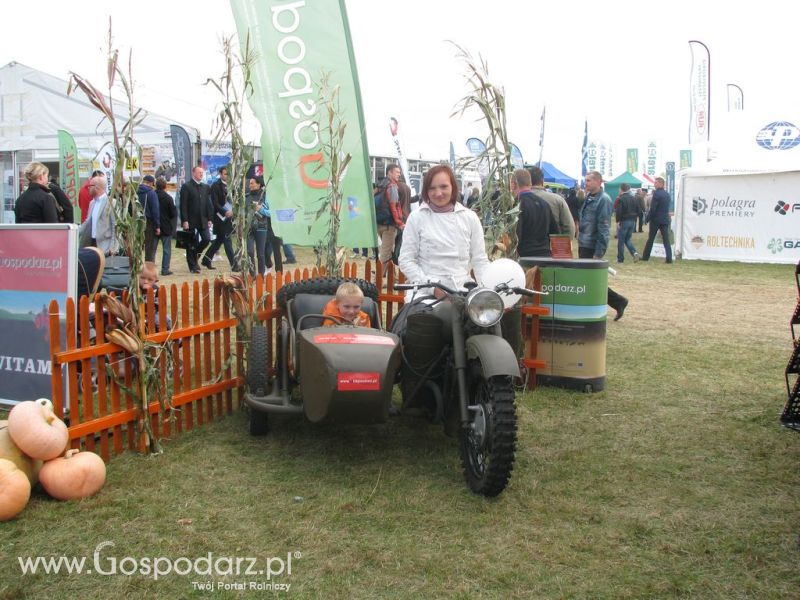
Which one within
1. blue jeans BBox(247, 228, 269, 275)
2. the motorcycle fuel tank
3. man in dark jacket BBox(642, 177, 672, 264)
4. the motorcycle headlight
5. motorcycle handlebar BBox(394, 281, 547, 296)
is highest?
man in dark jacket BBox(642, 177, 672, 264)

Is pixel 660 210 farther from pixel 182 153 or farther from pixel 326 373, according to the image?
pixel 326 373

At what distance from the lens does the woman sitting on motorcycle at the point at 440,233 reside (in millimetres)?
4914

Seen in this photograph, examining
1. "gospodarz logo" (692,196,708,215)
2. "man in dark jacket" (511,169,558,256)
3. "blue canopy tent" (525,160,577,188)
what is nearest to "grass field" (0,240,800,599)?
"man in dark jacket" (511,169,558,256)

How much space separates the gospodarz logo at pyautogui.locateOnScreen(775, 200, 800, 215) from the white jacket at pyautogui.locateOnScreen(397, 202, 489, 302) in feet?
52.2

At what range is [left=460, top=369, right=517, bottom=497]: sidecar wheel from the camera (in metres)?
3.74

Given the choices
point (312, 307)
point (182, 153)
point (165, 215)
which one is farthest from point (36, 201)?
point (182, 153)

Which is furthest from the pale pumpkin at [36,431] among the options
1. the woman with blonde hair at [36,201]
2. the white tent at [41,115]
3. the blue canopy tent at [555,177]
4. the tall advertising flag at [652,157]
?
the tall advertising flag at [652,157]

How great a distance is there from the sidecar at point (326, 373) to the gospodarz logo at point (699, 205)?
54.5 feet

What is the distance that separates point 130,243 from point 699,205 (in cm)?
1768

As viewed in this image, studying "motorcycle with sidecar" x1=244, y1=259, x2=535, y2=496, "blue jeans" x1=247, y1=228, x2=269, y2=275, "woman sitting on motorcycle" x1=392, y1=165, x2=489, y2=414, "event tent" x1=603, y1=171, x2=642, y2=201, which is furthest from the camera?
"event tent" x1=603, y1=171, x2=642, y2=201

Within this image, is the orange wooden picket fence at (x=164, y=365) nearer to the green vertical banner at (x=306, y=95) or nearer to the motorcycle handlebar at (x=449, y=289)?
the motorcycle handlebar at (x=449, y=289)

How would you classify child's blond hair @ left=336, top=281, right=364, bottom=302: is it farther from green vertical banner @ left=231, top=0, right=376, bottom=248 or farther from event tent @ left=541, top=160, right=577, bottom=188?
event tent @ left=541, top=160, right=577, bottom=188

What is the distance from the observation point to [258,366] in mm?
4922

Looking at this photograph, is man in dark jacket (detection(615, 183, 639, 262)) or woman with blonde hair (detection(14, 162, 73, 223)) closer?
woman with blonde hair (detection(14, 162, 73, 223))
